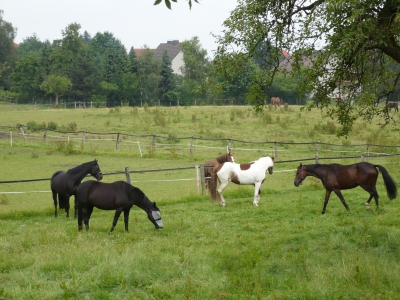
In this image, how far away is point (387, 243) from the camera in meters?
8.39

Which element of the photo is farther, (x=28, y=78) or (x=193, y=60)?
(x=193, y=60)

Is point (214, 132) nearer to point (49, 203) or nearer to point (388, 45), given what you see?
point (49, 203)

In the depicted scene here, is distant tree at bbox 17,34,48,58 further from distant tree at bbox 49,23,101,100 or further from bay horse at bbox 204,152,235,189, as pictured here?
bay horse at bbox 204,152,235,189

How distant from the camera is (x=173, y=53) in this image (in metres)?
93.2

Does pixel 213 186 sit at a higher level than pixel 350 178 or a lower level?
lower

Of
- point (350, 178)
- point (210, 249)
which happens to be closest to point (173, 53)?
point (350, 178)

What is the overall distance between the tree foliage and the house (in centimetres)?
7035

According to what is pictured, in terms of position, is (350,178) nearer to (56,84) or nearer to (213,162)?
(213,162)

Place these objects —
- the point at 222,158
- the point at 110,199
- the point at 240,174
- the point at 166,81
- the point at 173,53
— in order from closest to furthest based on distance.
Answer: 1. the point at 110,199
2. the point at 240,174
3. the point at 222,158
4. the point at 166,81
5. the point at 173,53

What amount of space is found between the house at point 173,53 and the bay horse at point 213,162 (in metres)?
64.9

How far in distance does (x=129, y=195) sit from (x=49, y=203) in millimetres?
5731

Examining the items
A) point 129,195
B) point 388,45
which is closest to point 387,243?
point 388,45

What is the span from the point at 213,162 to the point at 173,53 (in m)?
80.0

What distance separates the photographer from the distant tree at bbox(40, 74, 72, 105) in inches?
2137
